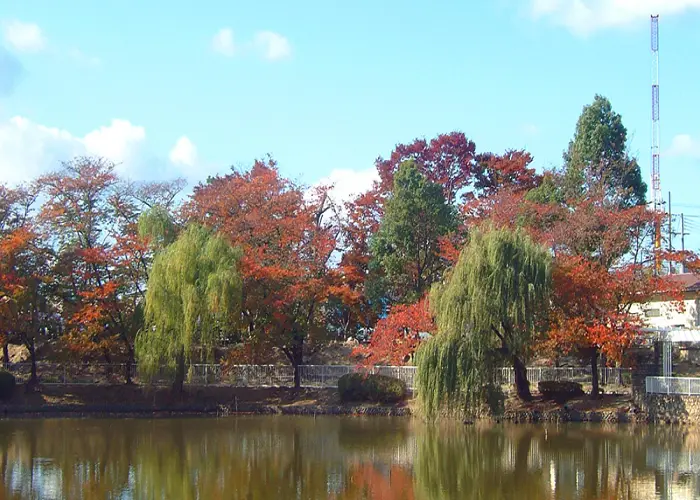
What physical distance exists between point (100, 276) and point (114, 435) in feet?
34.3

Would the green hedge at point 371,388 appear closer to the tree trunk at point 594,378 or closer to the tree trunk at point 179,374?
the tree trunk at point 179,374

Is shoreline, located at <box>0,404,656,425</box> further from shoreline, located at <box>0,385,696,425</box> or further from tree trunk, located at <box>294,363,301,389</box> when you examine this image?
tree trunk, located at <box>294,363,301,389</box>

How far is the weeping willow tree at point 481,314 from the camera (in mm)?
27359

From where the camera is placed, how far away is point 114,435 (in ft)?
88.4

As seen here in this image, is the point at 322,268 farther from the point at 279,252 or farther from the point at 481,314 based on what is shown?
the point at 481,314

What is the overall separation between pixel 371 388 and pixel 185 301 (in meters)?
7.63

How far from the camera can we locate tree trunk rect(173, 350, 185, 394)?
32594mm

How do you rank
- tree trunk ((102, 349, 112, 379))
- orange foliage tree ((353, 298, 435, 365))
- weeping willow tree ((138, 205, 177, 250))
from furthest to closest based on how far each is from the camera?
1. tree trunk ((102, 349, 112, 379))
2. weeping willow tree ((138, 205, 177, 250))
3. orange foliage tree ((353, 298, 435, 365))

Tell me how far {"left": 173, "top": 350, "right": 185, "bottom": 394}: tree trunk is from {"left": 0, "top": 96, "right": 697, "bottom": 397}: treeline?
0.24 feet

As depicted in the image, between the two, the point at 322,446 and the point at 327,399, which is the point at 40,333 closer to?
the point at 327,399

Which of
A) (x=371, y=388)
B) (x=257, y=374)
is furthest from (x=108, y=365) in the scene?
(x=371, y=388)

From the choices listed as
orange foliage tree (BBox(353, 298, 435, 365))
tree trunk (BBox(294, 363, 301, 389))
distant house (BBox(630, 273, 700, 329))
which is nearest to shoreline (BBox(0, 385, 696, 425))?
tree trunk (BBox(294, 363, 301, 389))

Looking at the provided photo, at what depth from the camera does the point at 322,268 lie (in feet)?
119

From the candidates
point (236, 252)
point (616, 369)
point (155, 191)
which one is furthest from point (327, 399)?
point (155, 191)
